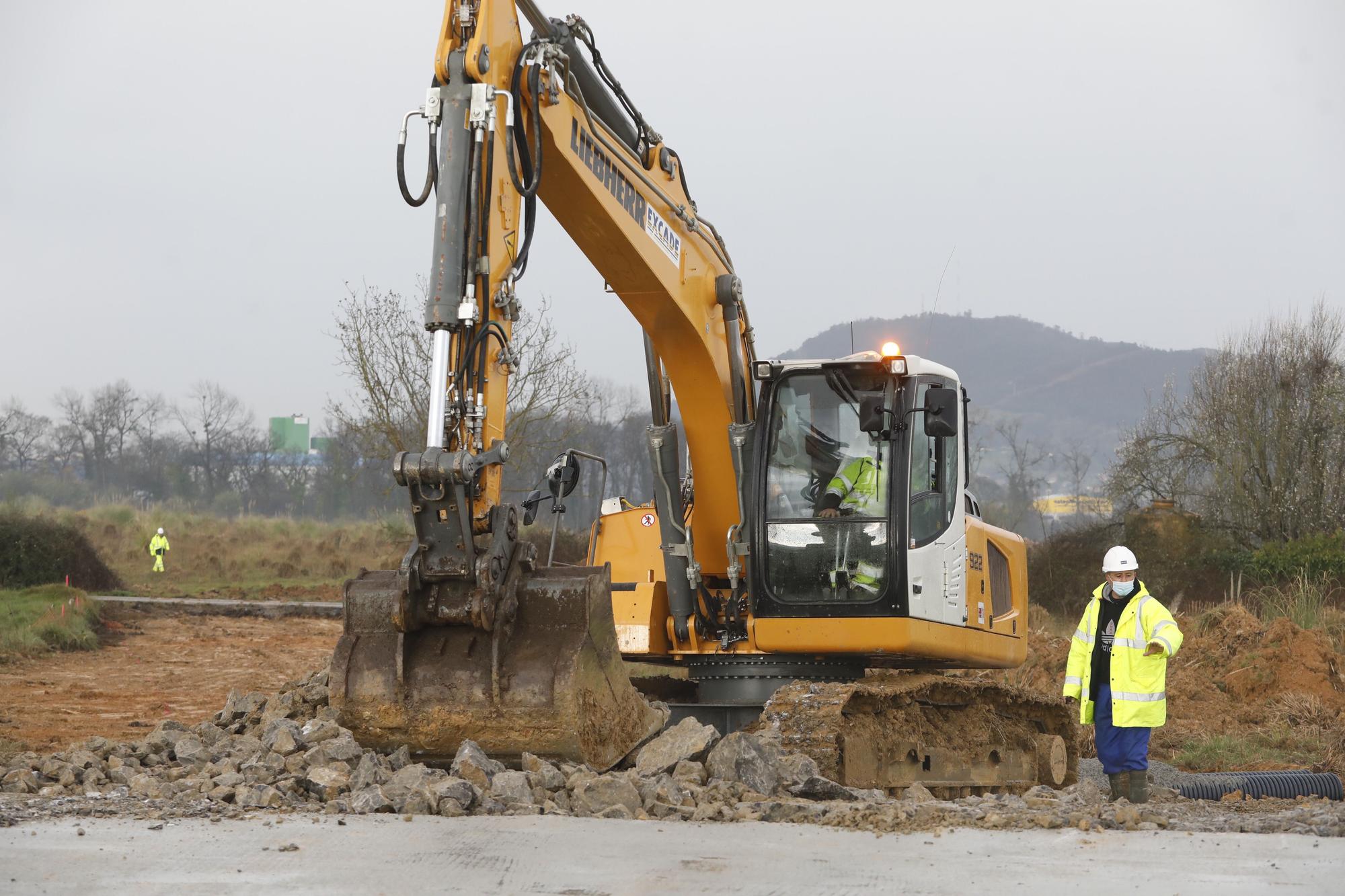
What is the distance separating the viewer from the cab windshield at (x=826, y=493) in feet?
28.3

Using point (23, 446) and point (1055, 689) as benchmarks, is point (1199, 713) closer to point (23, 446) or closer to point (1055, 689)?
point (1055, 689)

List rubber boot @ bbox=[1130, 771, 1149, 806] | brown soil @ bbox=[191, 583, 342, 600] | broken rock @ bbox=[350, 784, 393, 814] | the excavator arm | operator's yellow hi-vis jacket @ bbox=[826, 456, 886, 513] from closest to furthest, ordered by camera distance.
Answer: broken rock @ bbox=[350, 784, 393, 814]
the excavator arm
rubber boot @ bbox=[1130, 771, 1149, 806]
operator's yellow hi-vis jacket @ bbox=[826, 456, 886, 513]
brown soil @ bbox=[191, 583, 342, 600]

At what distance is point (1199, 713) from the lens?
1451cm

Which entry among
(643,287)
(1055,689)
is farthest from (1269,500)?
(643,287)

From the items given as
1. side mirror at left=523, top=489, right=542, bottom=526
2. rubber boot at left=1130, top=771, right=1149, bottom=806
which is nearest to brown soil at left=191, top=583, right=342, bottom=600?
side mirror at left=523, top=489, right=542, bottom=526

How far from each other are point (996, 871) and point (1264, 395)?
25460 mm

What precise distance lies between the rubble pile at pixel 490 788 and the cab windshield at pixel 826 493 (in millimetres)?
1574

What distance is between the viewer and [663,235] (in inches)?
332

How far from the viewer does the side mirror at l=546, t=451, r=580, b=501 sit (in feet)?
28.6

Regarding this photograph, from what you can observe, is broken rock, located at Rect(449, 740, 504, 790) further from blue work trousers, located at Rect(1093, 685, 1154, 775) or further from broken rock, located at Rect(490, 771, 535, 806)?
blue work trousers, located at Rect(1093, 685, 1154, 775)

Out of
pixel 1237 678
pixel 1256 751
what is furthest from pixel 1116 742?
pixel 1237 678

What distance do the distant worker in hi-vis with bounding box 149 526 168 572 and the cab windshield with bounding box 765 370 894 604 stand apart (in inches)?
1110

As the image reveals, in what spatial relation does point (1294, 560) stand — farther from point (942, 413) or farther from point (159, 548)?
point (159, 548)

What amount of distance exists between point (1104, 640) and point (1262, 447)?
825 inches
